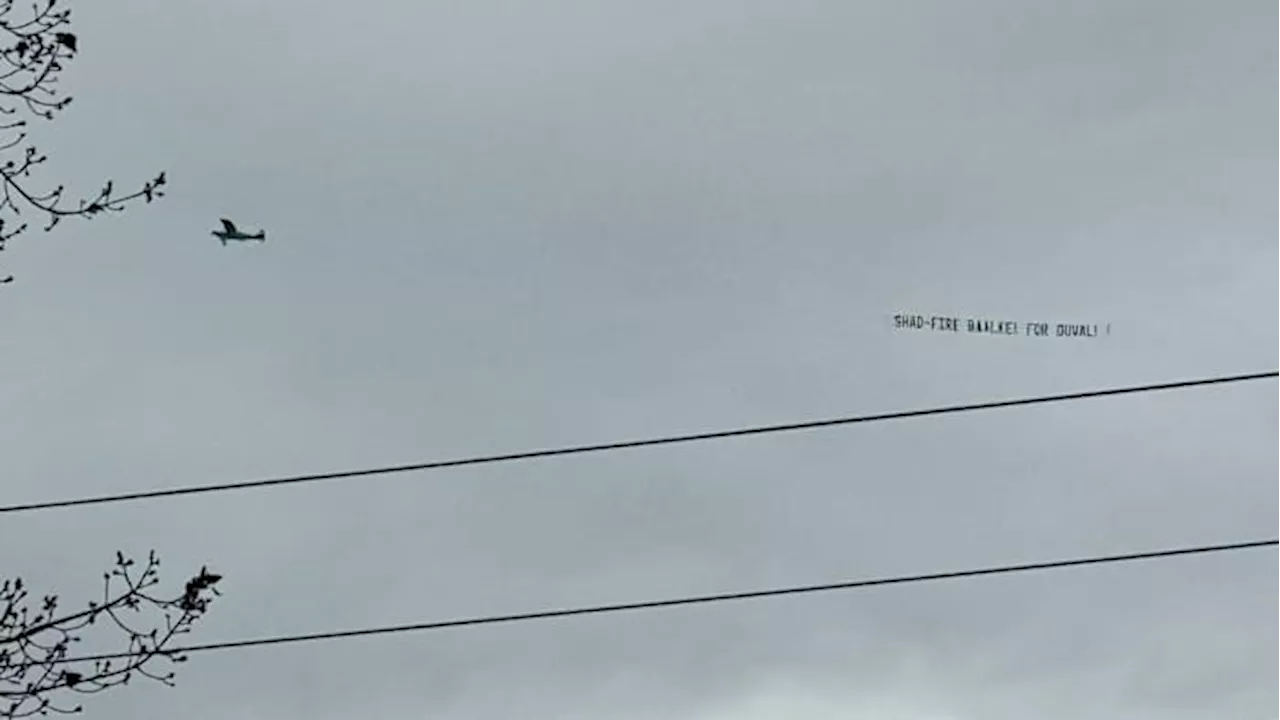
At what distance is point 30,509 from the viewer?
15.3 meters

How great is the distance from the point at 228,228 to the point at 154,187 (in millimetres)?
14249

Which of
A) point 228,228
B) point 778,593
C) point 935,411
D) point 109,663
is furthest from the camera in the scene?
point 228,228

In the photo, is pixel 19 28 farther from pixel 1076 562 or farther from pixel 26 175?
pixel 1076 562

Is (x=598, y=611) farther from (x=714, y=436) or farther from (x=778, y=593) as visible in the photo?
(x=714, y=436)

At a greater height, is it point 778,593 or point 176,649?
point 778,593

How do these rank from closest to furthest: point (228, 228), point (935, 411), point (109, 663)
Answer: point (109, 663), point (935, 411), point (228, 228)

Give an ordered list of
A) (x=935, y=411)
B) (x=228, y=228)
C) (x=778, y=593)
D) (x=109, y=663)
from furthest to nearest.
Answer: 1. (x=228, y=228)
2. (x=778, y=593)
3. (x=935, y=411)
4. (x=109, y=663)

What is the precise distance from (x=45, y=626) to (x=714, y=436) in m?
6.43

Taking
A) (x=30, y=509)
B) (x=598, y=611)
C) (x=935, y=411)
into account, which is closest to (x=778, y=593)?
(x=598, y=611)

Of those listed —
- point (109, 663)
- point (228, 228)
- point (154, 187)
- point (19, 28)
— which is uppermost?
point (228, 228)

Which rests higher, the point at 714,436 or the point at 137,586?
the point at 714,436

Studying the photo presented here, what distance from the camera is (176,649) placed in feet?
29.5

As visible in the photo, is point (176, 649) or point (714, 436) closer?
point (176, 649)

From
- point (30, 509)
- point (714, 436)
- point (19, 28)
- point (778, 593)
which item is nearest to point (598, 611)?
point (778, 593)
